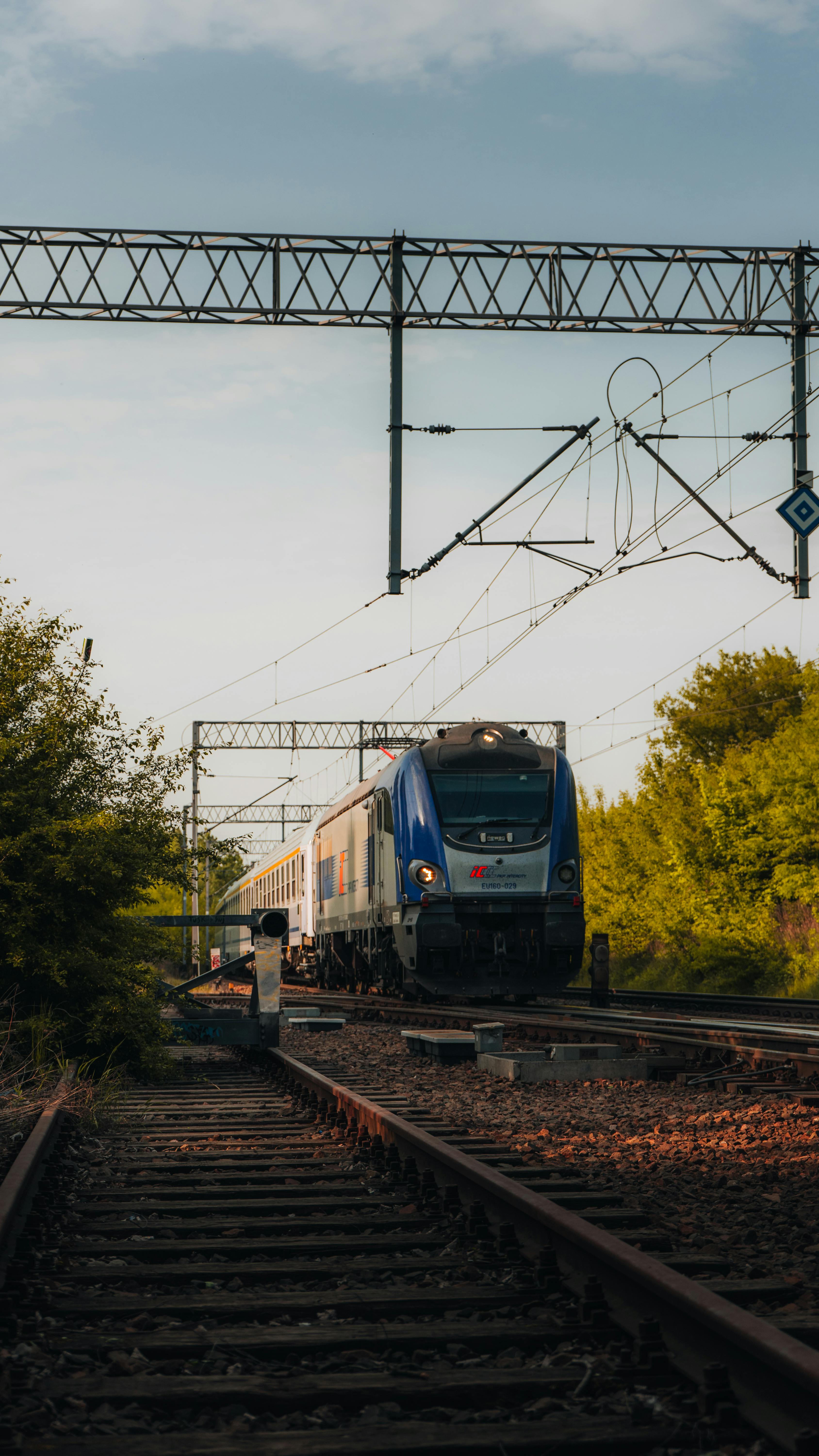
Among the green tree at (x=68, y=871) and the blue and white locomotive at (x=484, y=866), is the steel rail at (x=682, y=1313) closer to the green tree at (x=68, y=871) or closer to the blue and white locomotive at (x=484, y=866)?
the green tree at (x=68, y=871)

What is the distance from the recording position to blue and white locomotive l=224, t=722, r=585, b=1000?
647 inches

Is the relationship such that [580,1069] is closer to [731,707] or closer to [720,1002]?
[720,1002]

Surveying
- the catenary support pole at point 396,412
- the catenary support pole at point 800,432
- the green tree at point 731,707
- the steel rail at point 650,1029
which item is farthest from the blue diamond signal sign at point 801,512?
the green tree at point 731,707

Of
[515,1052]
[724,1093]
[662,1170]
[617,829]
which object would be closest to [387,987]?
[515,1052]

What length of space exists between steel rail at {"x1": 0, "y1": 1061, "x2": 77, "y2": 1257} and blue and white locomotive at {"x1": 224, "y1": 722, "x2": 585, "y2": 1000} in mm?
8984

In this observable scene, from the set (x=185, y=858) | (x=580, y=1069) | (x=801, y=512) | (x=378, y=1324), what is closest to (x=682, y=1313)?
(x=378, y=1324)

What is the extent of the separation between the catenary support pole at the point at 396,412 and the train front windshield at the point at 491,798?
10.9ft

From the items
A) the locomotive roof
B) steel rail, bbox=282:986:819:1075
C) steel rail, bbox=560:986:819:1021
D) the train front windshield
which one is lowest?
steel rail, bbox=560:986:819:1021

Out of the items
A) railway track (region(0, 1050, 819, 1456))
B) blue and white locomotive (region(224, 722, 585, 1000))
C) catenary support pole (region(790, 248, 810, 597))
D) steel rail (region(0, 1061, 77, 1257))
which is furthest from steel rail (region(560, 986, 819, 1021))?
railway track (region(0, 1050, 819, 1456))

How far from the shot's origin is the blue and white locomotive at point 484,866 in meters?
16.4

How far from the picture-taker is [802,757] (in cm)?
2881

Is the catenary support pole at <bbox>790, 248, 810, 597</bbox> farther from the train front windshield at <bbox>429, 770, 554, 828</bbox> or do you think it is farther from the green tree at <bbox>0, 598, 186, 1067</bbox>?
the green tree at <bbox>0, 598, 186, 1067</bbox>

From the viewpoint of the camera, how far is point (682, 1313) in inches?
132

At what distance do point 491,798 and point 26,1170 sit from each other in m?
11.9
